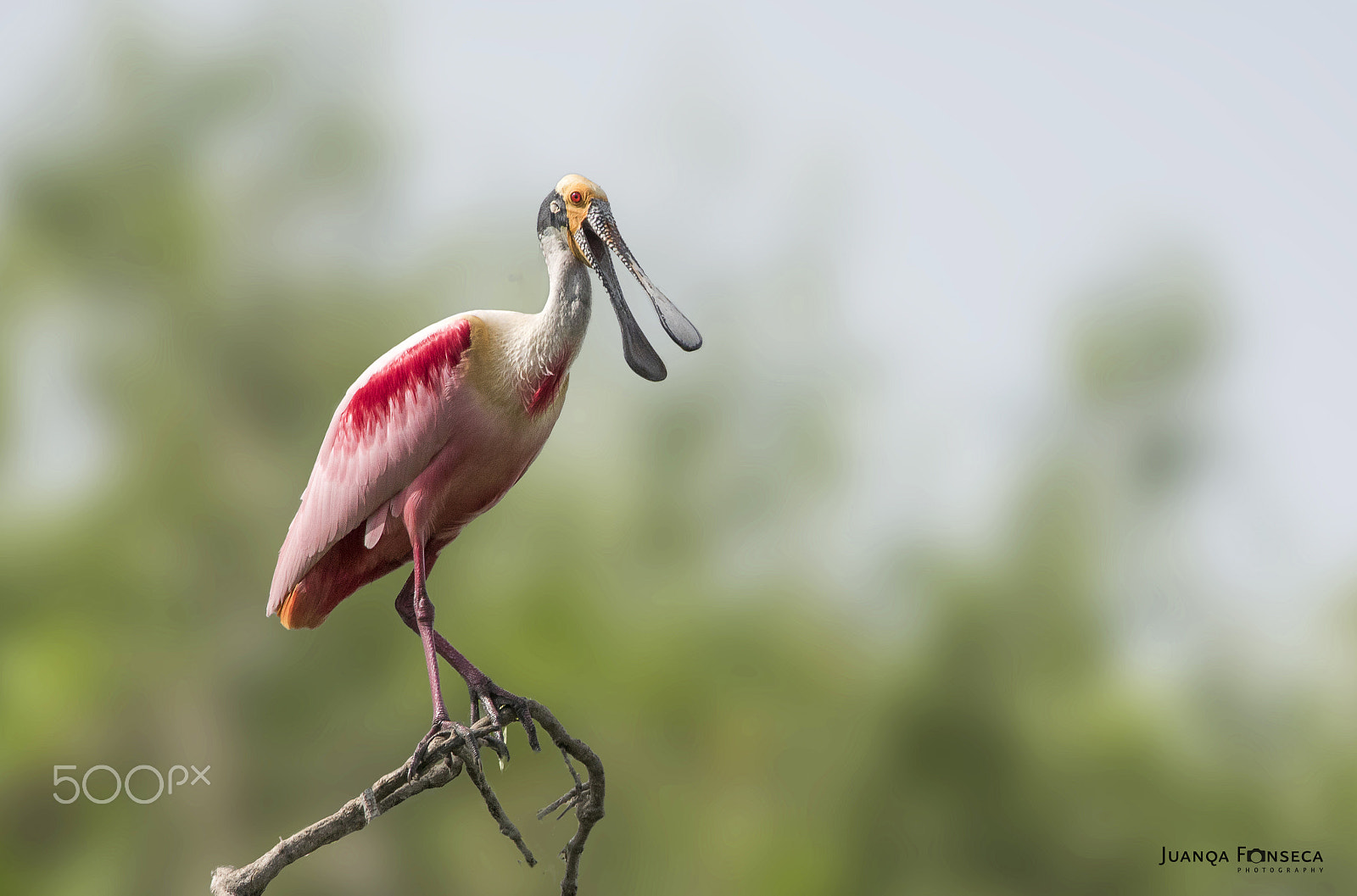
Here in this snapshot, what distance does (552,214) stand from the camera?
92.0 inches

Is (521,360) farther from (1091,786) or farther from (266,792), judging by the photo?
(1091,786)

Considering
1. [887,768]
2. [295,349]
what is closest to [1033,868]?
[887,768]

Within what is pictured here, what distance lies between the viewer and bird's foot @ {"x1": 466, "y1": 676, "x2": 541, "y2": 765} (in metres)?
2.30

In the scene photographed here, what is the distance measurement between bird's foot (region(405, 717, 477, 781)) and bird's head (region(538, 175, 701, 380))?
2.43 feet

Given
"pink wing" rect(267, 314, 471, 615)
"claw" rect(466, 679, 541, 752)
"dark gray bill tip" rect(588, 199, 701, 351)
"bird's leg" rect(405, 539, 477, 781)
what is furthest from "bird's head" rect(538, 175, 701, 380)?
"claw" rect(466, 679, 541, 752)

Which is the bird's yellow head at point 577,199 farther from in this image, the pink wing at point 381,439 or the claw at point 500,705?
the claw at point 500,705

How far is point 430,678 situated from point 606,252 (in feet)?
2.90

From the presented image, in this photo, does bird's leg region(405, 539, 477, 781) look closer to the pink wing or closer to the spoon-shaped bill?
the pink wing

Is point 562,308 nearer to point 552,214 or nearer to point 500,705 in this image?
point 552,214

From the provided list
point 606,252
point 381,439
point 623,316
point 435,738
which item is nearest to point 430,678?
point 435,738

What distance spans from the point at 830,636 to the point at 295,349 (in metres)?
3.53

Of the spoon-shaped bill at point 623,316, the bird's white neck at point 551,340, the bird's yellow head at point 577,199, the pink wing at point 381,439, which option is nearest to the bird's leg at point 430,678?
the pink wing at point 381,439

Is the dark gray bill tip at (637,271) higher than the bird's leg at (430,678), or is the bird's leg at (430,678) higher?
the dark gray bill tip at (637,271)

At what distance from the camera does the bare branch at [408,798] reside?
6.63 feet
